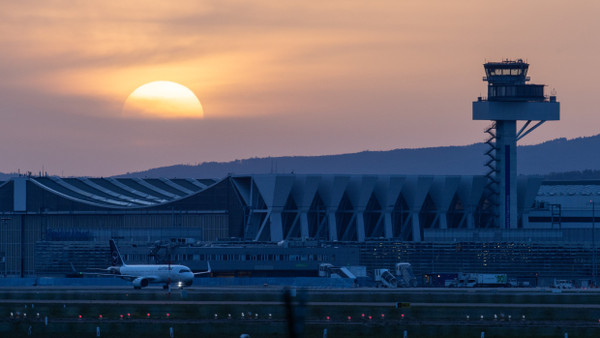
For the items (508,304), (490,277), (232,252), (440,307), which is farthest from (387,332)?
(232,252)

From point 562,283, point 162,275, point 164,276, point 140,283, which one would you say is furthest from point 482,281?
point 140,283

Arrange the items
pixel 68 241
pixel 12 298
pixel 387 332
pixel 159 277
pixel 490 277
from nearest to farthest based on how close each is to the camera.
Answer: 1. pixel 387 332
2. pixel 12 298
3. pixel 159 277
4. pixel 490 277
5. pixel 68 241

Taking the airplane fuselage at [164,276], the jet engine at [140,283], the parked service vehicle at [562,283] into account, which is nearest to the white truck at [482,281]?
the parked service vehicle at [562,283]

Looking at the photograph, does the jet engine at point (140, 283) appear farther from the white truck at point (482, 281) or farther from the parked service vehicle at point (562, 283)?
the parked service vehicle at point (562, 283)

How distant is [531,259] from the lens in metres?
181

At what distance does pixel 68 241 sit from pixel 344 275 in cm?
4911

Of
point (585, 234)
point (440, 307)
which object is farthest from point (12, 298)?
point (585, 234)

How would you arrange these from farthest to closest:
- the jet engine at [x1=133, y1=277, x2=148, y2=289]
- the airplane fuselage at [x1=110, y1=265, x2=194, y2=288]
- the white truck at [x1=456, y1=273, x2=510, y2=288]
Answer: the white truck at [x1=456, y1=273, x2=510, y2=288] → the airplane fuselage at [x1=110, y1=265, x2=194, y2=288] → the jet engine at [x1=133, y1=277, x2=148, y2=289]

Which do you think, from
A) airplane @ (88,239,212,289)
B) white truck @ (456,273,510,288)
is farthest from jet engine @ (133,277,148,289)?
white truck @ (456,273,510,288)

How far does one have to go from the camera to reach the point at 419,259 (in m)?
185

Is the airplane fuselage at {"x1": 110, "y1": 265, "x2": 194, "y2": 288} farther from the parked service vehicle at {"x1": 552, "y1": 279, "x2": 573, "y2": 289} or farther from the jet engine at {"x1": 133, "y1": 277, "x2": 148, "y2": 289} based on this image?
the parked service vehicle at {"x1": 552, "y1": 279, "x2": 573, "y2": 289}

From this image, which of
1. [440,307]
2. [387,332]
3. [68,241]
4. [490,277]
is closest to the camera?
[387,332]

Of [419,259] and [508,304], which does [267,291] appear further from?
[419,259]

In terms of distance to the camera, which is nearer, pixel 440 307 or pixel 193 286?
pixel 440 307
